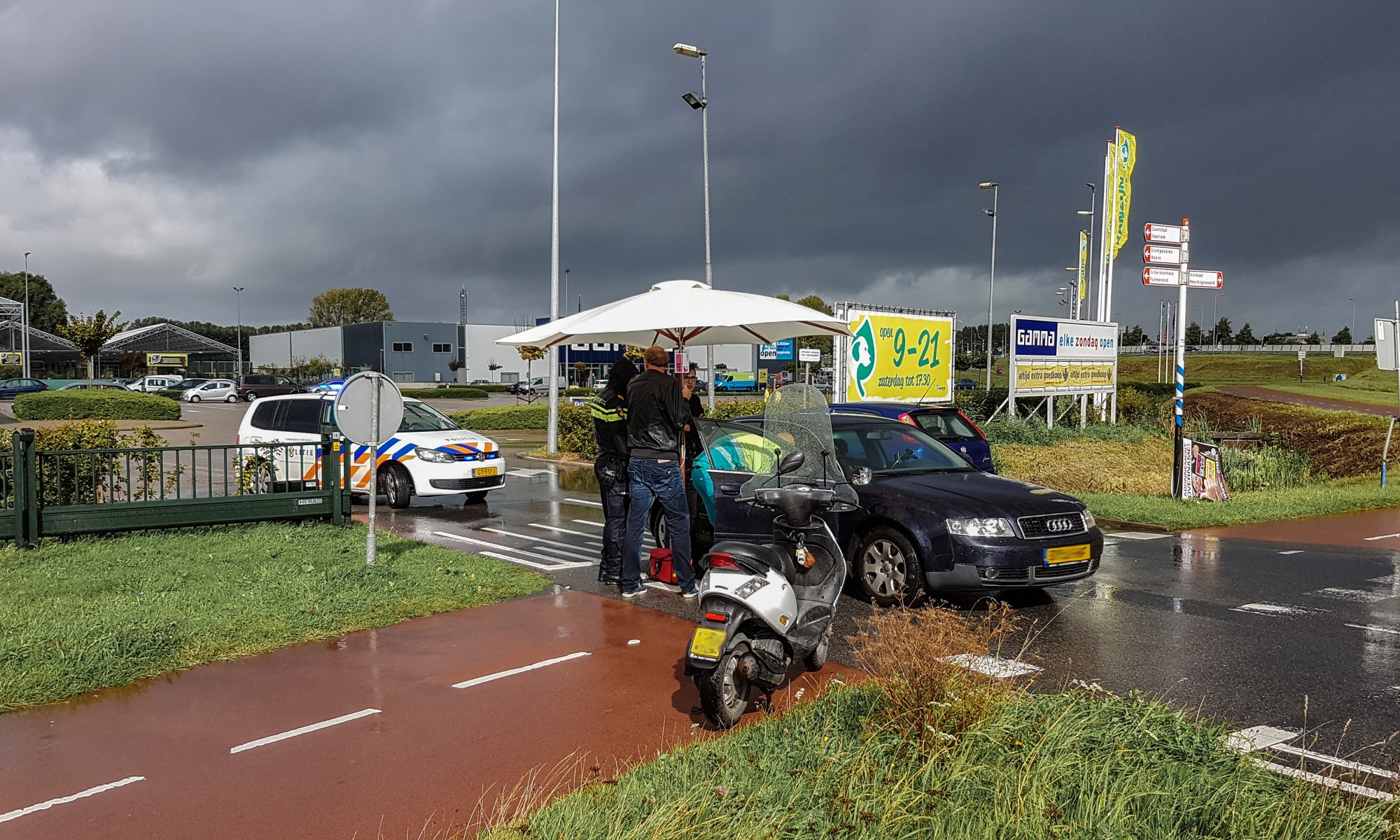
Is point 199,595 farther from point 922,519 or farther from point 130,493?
point 922,519

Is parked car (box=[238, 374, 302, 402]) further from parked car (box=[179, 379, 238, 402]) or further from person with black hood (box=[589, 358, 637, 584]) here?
person with black hood (box=[589, 358, 637, 584])

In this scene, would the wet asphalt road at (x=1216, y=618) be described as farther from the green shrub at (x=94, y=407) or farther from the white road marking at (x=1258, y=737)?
the green shrub at (x=94, y=407)

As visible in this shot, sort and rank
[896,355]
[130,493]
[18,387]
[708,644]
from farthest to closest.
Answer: [18,387] → [896,355] → [130,493] → [708,644]

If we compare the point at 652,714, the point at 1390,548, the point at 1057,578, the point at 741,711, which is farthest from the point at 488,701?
the point at 1390,548

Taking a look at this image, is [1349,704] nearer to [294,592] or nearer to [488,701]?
[488,701]

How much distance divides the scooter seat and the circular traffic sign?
164 inches

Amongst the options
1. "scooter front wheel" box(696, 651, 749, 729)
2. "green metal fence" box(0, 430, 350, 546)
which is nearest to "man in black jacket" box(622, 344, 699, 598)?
"scooter front wheel" box(696, 651, 749, 729)

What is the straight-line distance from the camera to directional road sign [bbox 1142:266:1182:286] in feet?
51.6

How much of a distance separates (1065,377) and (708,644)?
20.8 meters

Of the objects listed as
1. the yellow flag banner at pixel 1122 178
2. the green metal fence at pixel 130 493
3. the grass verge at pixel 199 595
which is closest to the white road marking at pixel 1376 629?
the grass verge at pixel 199 595

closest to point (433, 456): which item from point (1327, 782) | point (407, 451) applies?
point (407, 451)

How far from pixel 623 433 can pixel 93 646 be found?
4043mm

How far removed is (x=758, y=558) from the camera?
5.04 metres

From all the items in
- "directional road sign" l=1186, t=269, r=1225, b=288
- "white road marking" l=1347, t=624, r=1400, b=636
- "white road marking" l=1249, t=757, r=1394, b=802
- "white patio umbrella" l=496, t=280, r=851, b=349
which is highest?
"directional road sign" l=1186, t=269, r=1225, b=288
